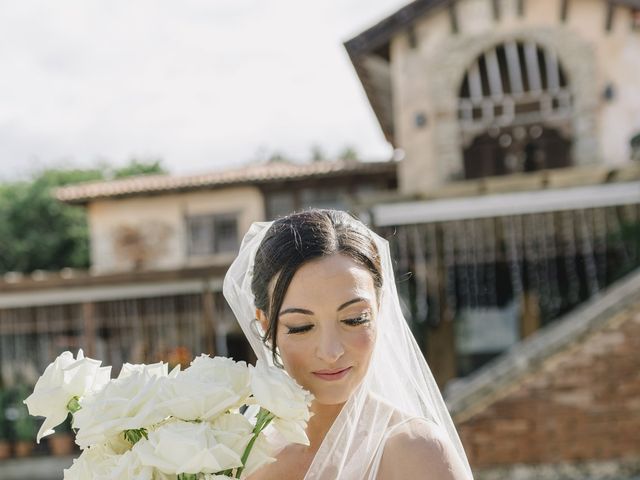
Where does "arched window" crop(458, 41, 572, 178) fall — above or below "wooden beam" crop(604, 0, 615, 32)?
below

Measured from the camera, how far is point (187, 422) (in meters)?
1.58

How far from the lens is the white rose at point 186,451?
4.91 feet

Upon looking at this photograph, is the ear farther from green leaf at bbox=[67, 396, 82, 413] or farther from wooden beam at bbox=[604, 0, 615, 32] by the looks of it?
wooden beam at bbox=[604, 0, 615, 32]

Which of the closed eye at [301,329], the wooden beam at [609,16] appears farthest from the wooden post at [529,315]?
the closed eye at [301,329]

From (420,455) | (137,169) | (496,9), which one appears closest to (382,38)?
(496,9)

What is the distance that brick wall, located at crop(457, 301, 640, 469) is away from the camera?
669 centimetres

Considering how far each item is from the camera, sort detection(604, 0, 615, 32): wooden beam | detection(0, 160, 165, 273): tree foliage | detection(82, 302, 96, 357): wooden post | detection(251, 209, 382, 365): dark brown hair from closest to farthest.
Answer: detection(251, 209, 382, 365): dark brown hair, detection(604, 0, 615, 32): wooden beam, detection(82, 302, 96, 357): wooden post, detection(0, 160, 165, 273): tree foliage

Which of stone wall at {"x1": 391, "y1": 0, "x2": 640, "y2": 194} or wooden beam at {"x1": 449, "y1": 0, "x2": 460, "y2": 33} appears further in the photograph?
wooden beam at {"x1": 449, "y1": 0, "x2": 460, "y2": 33}

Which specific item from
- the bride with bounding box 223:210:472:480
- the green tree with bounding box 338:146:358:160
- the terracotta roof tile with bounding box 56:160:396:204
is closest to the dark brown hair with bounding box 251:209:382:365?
the bride with bounding box 223:210:472:480

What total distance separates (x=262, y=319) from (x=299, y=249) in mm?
281

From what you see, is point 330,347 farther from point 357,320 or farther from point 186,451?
point 186,451

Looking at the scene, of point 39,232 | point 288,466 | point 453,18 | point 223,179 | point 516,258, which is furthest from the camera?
point 39,232

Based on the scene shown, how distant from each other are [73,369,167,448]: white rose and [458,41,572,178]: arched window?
505 inches

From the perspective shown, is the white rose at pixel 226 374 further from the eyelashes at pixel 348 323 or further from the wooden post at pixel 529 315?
the wooden post at pixel 529 315
